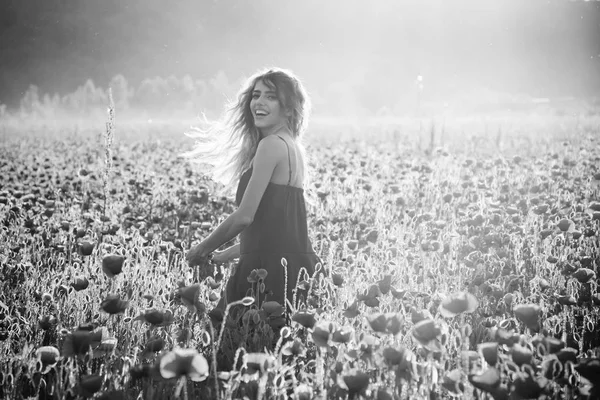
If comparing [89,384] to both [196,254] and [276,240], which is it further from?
[276,240]

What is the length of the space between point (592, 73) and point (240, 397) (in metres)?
171

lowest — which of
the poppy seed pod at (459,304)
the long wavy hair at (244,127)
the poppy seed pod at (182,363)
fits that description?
the poppy seed pod at (182,363)

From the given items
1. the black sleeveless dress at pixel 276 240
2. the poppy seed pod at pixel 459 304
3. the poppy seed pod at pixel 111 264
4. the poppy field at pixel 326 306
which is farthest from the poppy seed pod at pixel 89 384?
the black sleeveless dress at pixel 276 240

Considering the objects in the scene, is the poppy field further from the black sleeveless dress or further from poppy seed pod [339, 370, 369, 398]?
the black sleeveless dress

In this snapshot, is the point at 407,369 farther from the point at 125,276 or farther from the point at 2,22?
the point at 2,22

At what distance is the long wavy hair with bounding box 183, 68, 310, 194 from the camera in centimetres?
326

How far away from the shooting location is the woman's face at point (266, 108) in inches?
125

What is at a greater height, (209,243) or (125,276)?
(209,243)

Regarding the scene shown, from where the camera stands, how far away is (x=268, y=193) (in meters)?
3.00

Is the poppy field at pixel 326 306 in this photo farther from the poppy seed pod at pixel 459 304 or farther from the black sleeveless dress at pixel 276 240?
the black sleeveless dress at pixel 276 240

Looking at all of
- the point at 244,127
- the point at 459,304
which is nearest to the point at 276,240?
the point at 244,127

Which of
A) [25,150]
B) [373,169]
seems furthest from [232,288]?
[25,150]

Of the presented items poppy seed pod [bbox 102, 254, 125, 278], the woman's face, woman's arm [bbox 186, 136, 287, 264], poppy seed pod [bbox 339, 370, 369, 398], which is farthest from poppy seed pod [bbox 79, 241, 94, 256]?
poppy seed pod [bbox 339, 370, 369, 398]

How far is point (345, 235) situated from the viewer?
13.9ft
